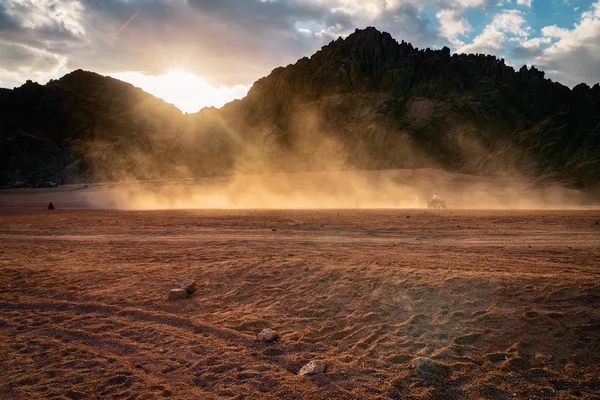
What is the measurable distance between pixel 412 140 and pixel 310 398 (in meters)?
69.6

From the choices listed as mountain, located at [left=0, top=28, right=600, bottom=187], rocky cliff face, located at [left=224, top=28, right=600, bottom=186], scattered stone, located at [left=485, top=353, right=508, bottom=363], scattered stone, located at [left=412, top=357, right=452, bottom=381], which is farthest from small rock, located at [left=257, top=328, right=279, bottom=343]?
rocky cliff face, located at [left=224, top=28, right=600, bottom=186]

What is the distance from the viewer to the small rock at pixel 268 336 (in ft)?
21.3

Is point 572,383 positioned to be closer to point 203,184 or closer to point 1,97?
point 203,184

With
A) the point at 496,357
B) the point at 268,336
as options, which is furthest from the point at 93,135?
the point at 496,357

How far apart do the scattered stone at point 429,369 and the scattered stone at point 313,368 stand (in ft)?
4.52

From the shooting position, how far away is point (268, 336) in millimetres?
6508

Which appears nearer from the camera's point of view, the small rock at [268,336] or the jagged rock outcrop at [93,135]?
the small rock at [268,336]

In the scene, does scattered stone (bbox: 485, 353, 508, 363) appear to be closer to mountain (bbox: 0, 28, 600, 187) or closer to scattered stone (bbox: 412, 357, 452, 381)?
scattered stone (bbox: 412, 357, 452, 381)

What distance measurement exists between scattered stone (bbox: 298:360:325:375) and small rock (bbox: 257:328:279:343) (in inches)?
40.2

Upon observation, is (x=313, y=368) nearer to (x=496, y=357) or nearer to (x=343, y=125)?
(x=496, y=357)

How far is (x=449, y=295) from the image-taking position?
7.61 m

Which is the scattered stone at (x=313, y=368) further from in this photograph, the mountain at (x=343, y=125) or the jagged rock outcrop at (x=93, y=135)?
the jagged rock outcrop at (x=93, y=135)

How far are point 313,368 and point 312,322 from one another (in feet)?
5.37

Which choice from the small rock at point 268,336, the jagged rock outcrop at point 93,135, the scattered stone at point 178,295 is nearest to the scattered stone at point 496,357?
the small rock at point 268,336
